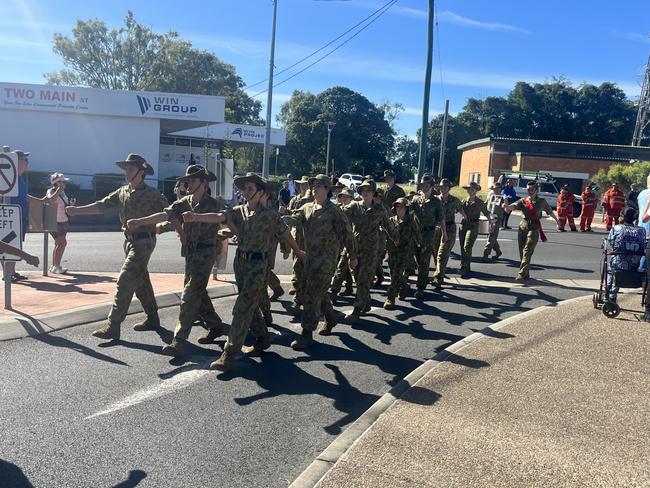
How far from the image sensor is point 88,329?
260 inches

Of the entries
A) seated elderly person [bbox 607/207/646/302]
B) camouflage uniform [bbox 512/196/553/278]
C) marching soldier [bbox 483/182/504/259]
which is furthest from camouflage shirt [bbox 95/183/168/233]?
marching soldier [bbox 483/182/504/259]

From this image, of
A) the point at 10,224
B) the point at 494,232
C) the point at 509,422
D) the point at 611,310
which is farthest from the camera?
the point at 494,232

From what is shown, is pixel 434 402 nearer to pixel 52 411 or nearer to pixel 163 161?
pixel 52 411

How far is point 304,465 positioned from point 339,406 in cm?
107

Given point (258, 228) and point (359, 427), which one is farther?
point (258, 228)

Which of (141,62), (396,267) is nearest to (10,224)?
(396,267)

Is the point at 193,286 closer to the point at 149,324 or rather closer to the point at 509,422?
the point at 149,324

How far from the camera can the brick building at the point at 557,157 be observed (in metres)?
43.0

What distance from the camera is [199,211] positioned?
5.88 metres

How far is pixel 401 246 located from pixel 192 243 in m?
3.65

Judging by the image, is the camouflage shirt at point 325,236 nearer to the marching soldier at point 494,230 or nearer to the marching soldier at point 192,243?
the marching soldier at point 192,243

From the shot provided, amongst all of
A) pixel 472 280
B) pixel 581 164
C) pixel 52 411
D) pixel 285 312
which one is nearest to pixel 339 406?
pixel 52 411

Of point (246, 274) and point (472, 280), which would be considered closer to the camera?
point (246, 274)

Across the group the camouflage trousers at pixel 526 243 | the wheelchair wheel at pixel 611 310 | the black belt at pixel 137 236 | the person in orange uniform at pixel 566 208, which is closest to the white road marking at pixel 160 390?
the black belt at pixel 137 236
